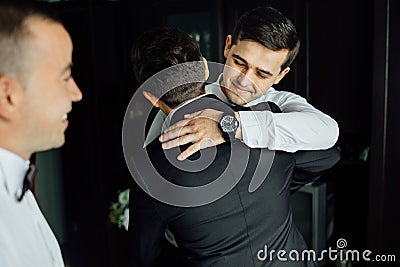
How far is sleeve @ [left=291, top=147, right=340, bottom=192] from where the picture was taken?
0.76 m

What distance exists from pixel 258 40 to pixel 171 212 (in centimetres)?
32

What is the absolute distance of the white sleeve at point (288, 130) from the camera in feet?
2.25

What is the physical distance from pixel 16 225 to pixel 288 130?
0.41 meters

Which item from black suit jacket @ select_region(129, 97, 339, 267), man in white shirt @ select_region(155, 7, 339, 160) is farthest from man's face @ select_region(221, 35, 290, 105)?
black suit jacket @ select_region(129, 97, 339, 267)

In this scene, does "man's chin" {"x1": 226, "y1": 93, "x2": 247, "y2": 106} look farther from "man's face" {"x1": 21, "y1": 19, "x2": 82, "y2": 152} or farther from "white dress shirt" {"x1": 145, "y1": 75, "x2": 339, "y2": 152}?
"man's face" {"x1": 21, "y1": 19, "x2": 82, "y2": 152}

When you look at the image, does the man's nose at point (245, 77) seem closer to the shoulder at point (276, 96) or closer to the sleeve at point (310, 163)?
the shoulder at point (276, 96)

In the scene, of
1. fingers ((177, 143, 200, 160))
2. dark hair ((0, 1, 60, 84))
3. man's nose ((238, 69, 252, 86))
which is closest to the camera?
dark hair ((0, 1, 60, 84))

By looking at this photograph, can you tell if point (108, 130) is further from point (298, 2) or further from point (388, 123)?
point (388, 123)

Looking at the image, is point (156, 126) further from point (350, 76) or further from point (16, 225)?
point (350, 76)

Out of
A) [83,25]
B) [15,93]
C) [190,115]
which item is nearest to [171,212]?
[190,115]

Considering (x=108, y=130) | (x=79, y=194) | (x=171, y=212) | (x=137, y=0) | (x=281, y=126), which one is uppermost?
(x=137, y=0)

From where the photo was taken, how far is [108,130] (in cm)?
177

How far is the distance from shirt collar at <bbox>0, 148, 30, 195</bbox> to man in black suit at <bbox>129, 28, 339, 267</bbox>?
0.21m

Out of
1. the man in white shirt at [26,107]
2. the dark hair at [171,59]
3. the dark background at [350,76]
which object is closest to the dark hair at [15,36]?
the man in white shirt at [26,107]
